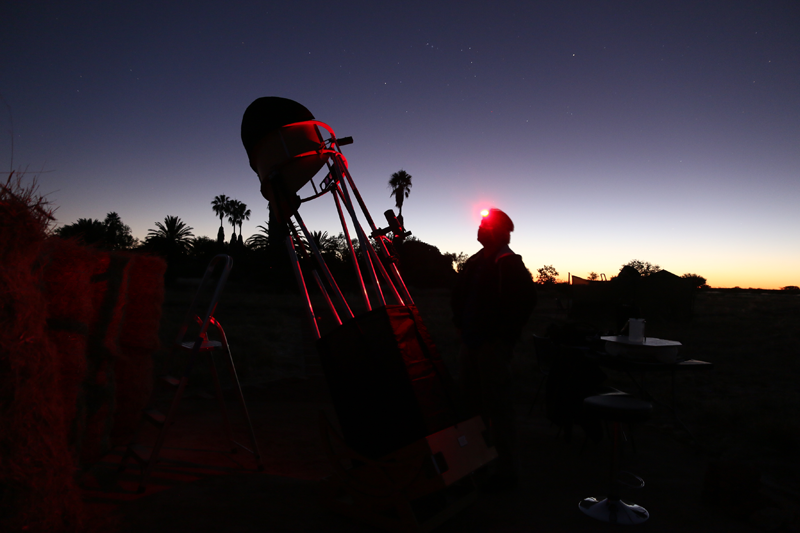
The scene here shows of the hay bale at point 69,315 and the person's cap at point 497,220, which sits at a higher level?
the person's cap at point 497,220

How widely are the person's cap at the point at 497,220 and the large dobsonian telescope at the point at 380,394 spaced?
32.1 inches

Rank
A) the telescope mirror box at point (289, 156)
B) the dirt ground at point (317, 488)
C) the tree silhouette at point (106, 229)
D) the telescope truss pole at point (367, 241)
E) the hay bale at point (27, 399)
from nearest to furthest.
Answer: the hay bale at point (27, 399) → the dirt ground at point (317, 488) → the telescope truss pole at point (367, 241) → the telescope mirror box at point (289, 156) → the tree silhouette at point (106, 229)

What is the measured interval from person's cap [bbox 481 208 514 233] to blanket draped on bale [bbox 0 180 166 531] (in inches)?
111

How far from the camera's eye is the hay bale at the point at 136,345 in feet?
13.4

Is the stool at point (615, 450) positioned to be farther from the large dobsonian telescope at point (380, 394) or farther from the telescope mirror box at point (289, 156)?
the telescope mirror box at point (289, 156)

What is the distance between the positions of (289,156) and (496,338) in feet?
6.45

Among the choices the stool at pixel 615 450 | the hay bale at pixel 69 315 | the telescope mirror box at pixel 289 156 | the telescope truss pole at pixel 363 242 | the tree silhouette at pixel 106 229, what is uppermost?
the tree silhouette at pixel 106 229

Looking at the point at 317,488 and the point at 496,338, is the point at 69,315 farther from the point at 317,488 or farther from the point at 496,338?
the point at 496,338

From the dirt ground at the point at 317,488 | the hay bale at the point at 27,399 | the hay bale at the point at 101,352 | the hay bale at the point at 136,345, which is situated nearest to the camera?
the hay bale at the point at 27,399

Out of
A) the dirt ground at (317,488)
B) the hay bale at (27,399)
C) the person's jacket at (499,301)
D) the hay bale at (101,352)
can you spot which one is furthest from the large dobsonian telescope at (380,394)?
the hay bale at (101,352)

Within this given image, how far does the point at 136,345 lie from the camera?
4133 mm

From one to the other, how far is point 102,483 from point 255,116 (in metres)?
2.99

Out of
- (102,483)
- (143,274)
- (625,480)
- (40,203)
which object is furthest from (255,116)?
(625,480)

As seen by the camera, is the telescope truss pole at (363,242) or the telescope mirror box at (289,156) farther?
the telescope mirror box at (289,156)
